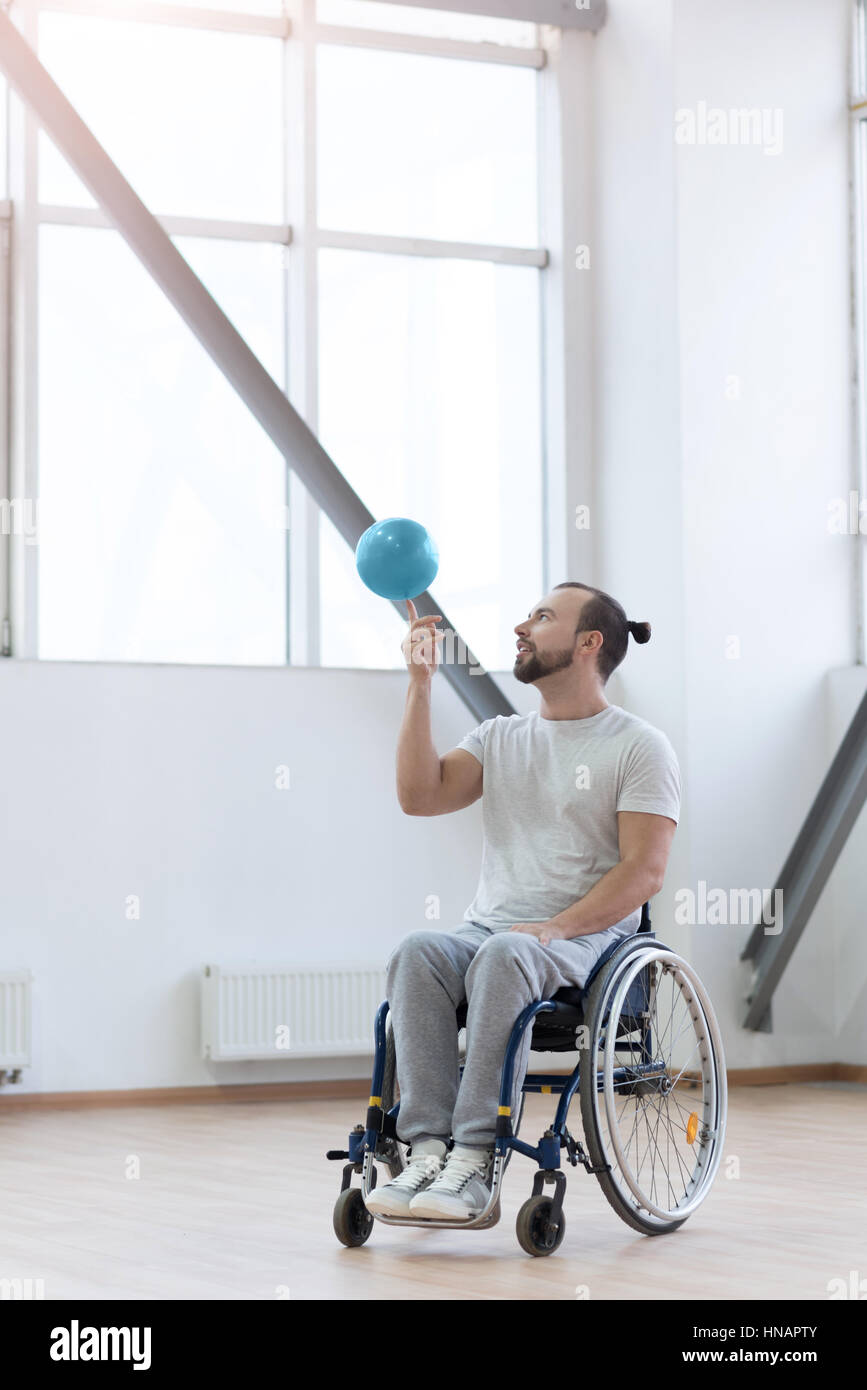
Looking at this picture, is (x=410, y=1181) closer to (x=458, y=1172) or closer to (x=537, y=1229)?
(x=458, y=1172)

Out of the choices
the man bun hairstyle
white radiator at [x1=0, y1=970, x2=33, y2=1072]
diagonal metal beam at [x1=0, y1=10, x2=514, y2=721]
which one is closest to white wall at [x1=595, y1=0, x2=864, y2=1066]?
diagonal metal beam at [x1=0, y1=10, x2=514, y2=721]

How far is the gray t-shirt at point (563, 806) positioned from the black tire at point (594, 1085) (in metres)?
0.16

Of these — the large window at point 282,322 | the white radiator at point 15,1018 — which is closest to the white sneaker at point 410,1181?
the white radiator at point 15,1018

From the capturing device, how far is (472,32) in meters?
6.19

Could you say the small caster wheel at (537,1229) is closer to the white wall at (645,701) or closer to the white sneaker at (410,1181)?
the white sneaker at (410,1181)

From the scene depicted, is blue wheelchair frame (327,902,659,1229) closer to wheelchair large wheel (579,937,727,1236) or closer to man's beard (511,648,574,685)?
wheelchair large wheel (579,937,727,1236)

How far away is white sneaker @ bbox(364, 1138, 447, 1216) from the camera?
A: 8.77 ft

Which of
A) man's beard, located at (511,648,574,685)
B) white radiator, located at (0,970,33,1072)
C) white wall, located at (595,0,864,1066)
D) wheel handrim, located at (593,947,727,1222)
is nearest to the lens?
wheel handrim, located at (593,947,727,1222)

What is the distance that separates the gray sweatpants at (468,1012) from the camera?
272 centimetres

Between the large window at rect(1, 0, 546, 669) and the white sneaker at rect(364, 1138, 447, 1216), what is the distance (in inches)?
117

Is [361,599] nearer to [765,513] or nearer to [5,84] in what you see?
[765,513]

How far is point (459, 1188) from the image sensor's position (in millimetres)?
2646

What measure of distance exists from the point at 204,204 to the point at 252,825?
6.53 ft


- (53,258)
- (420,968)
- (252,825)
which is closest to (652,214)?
(53,258)
